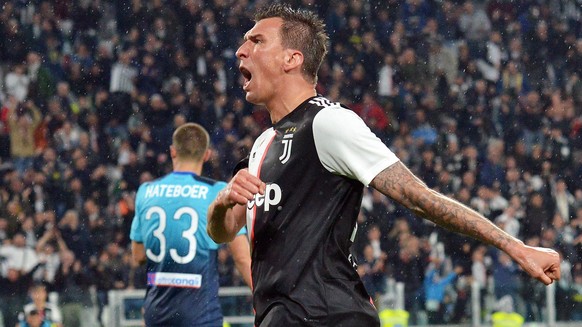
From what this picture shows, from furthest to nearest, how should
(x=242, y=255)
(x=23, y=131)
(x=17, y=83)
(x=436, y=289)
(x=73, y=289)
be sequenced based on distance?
(x=17, y=83) < (x=23, y=131) < (x=436, y=289) < (x=73, y=289) < (x=242, y=255)

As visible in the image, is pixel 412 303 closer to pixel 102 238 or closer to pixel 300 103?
pixel 102 238

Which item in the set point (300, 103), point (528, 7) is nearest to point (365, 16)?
point (528, 7)

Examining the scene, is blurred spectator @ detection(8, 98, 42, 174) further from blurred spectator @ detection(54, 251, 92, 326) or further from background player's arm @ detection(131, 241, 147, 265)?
background player's arm @ detection(131, 241, 147, 265)

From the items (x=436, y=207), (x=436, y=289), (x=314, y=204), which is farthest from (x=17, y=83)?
(x=436, y=207)

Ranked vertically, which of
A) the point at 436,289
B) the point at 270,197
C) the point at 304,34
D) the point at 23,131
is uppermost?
the point at 23,131

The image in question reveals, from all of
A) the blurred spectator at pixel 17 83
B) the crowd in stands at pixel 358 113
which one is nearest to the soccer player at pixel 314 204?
the crowd in stands at pixel 358 113

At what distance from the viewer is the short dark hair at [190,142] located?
6816 millimetres

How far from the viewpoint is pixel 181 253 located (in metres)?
6.63

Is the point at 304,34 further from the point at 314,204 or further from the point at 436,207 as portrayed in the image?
the point at 436,207

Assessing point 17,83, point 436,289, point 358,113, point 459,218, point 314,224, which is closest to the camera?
point 459,218

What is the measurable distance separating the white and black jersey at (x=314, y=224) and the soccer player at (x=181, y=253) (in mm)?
3014

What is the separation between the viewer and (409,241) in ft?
45.8

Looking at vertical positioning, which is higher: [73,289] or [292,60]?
[292,60]

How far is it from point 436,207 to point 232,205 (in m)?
0.68
